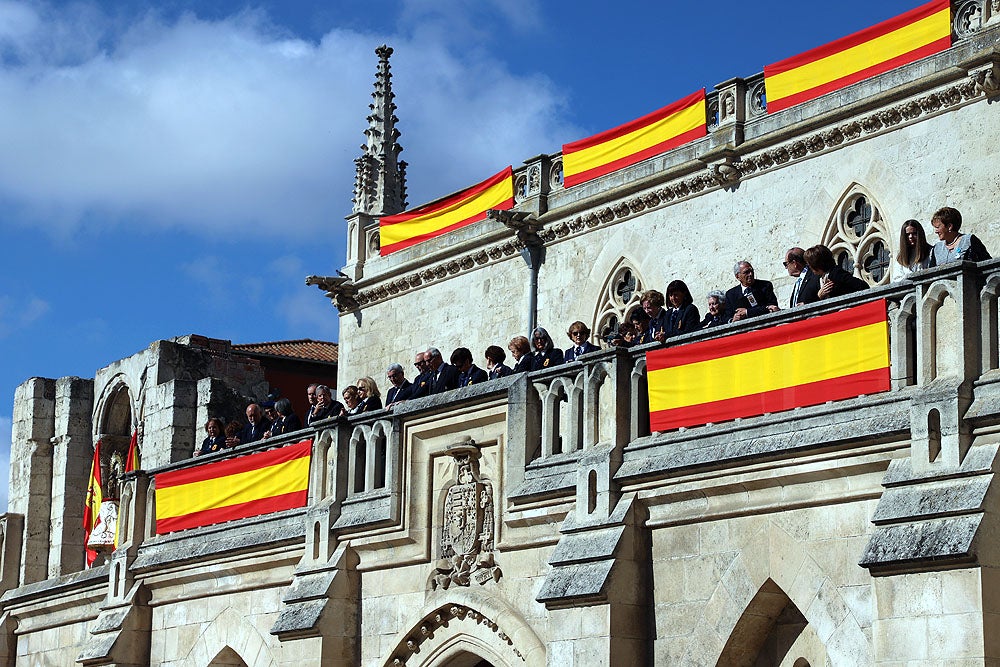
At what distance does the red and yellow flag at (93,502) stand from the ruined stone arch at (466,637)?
36.6ft

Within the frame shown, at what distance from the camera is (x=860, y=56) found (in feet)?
78.0

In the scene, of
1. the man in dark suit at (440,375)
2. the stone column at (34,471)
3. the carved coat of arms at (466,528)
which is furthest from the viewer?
the stone column at (34,471)

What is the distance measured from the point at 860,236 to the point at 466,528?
8.74m

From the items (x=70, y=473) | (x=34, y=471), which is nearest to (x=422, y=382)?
(x=70, y=473)

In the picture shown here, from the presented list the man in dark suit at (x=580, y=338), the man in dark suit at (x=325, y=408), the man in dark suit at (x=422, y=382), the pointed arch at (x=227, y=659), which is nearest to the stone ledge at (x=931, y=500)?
the man in dark suit at (x=580, y=338)

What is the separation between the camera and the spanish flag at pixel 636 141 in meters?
26.3

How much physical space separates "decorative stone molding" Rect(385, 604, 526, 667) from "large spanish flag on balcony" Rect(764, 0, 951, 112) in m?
9.97

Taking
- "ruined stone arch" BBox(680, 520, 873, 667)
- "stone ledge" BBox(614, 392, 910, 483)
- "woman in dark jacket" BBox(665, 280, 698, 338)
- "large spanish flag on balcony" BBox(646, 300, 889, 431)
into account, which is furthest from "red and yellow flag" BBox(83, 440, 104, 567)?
"ruined stone arch" BBox(680, 520, 873, 667)

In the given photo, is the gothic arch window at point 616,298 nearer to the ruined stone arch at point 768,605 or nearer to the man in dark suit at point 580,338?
the man in dark suit at point 580,338

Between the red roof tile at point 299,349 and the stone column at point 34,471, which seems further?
the red roof tile at point 299,349

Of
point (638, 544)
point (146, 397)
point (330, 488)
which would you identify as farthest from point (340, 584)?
point (146, 397)

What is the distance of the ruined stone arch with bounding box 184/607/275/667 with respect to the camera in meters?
20.1

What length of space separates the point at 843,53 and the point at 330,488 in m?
9.40

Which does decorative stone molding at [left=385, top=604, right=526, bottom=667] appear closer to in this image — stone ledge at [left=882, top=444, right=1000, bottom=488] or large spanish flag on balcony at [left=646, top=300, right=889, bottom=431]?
large spanish flag on balcony at [left=646, top=300, right=889, bottom=431]
